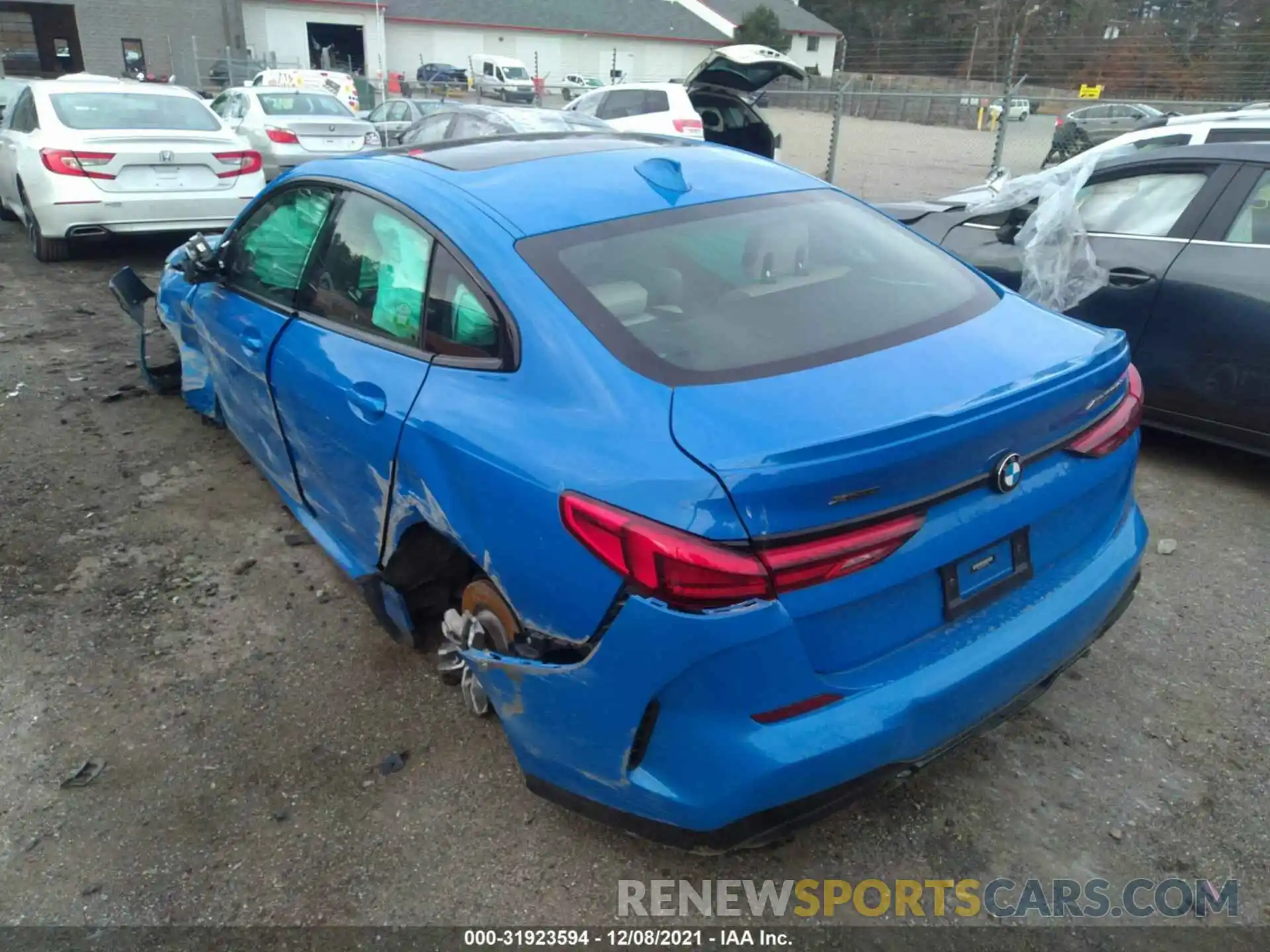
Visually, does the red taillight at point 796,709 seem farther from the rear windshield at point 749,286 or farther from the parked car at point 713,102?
the parked car at point 713,102

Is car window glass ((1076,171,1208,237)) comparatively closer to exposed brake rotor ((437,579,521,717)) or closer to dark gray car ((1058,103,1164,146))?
exposed brake rotor ((437,579,521,717))

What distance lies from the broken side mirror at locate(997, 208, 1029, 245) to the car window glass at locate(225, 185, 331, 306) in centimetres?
351

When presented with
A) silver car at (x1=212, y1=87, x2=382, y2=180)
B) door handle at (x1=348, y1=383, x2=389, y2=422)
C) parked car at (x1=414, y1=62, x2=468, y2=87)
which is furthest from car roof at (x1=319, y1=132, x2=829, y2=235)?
parked car at (x1=414, y1=62, x2=468, y2=87)

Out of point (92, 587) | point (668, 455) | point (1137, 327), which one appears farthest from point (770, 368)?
point (1137, 327)

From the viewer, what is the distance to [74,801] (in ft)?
8.27

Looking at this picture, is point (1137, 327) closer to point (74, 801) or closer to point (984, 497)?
point (984, 497)

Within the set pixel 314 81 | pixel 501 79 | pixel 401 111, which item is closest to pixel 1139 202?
pixel 401 111

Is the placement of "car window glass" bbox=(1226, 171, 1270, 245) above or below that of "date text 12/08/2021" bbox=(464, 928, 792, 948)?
above

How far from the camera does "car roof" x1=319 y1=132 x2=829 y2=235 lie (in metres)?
2.51

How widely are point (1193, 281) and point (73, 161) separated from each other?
8.18 meters

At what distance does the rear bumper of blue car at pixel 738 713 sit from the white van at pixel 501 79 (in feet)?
100

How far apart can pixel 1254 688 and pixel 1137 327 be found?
2.06m

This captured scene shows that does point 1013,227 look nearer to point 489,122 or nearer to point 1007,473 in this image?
point 1007,473

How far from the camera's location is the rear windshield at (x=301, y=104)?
527 inches
